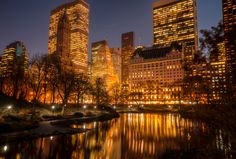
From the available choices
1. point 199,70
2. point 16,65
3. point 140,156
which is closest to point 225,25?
point 199,70

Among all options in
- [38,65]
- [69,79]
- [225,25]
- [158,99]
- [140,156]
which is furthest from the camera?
[158,99]

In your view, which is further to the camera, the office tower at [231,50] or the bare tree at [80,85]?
the bare tree at [80,85]

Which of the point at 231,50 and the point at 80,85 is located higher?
the point at 80,85

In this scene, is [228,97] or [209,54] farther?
[209,54]

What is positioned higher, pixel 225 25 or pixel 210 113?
pixel 225 25

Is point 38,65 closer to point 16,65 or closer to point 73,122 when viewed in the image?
point 16,65

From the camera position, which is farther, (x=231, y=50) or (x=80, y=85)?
(x=80, y=85)

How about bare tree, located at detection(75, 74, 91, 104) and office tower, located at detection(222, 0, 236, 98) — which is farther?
bare tree, located at detection(75, 74, 91, 104)

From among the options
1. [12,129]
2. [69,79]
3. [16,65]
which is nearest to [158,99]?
[69,79]

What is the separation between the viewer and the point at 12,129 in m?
31.4

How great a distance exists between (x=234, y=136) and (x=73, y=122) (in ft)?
153

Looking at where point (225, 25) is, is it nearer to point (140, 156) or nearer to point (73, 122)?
point (140, 156)

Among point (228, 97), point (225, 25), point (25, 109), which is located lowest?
point (25, 109)

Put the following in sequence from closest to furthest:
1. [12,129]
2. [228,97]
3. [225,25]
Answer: [228,97], [225,25], [12,129]
